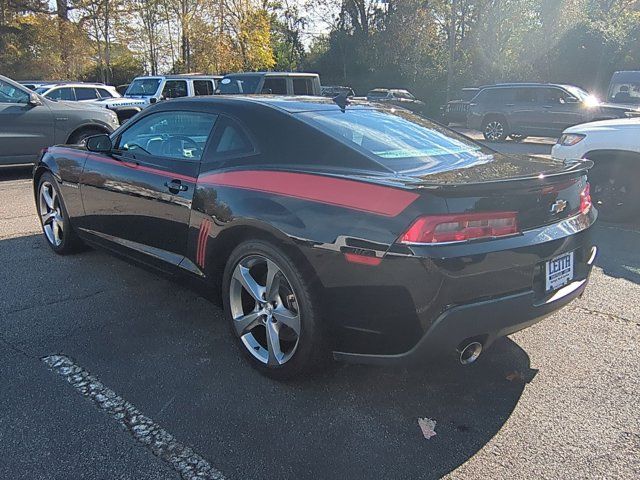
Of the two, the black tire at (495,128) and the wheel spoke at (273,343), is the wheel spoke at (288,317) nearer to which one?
the wheel spoke at (273,343)

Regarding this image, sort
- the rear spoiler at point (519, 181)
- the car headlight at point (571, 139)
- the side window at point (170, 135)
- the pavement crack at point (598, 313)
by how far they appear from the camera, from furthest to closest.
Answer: the car headlight at point (571, 139) < the pavement crack at point (598, 313) < the side window at point (170, 135) < the rear spoiler at point (519, 181)

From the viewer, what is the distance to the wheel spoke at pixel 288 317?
2793mm

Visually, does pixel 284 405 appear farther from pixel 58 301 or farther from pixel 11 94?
pixel 11 94

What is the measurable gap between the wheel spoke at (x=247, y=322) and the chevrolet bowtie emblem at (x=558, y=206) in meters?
1.63

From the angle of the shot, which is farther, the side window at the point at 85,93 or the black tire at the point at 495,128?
the black tire at the point at 495,128

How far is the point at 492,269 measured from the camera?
8.05 feet

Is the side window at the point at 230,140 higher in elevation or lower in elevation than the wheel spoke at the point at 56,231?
higher

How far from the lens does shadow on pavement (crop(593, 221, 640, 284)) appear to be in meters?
4.80

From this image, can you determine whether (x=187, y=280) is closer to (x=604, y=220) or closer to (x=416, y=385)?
(x=416, y=385)

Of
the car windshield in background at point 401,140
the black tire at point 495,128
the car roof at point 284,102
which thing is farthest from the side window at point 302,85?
the car windshield in background at point 401,140

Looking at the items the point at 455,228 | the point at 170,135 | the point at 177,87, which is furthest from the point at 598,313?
the point at 177,87

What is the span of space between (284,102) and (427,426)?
2144mm

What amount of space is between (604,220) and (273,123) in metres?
4.92

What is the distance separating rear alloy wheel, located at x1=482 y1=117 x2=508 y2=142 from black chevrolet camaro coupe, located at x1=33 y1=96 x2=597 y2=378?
14.5 m
